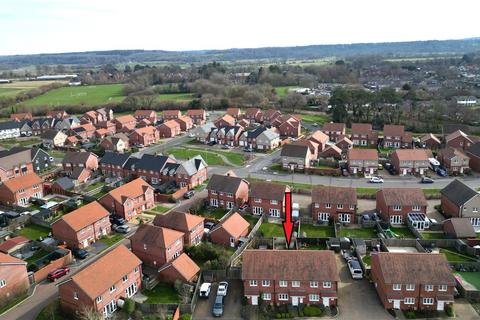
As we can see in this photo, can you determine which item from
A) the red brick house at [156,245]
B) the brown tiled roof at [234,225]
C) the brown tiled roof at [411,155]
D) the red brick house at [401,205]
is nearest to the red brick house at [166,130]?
A: the brown tiled roof at [411,155]

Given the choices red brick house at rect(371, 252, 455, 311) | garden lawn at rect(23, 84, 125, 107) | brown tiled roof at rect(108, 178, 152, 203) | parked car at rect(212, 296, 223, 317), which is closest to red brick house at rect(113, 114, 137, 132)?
garden lawn at rect(23, 84, 125, 107)

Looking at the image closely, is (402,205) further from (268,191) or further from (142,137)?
(142,137)

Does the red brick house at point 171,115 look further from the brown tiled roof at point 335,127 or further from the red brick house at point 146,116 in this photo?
the brown tiled roof at point 335,127

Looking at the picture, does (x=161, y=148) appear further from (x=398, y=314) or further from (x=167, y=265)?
(x=398, y=314)

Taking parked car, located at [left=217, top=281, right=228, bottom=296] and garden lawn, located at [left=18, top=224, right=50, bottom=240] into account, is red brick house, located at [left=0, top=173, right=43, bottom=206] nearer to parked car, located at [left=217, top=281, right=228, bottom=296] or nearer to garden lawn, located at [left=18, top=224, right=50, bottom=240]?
garden lawn, located at [left=18, top=224, right=50, bottom=240]

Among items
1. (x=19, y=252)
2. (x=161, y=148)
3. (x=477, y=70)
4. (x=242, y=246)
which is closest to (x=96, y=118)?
(x=161, y=148)

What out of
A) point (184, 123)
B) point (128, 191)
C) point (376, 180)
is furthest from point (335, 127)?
point (128, 191)
